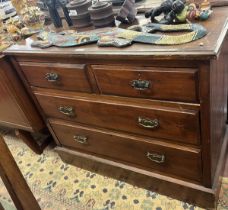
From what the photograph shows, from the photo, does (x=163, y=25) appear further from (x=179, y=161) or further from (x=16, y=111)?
(x=16, y=111)

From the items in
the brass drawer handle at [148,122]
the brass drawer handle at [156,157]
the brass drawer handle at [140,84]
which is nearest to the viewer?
the brass drawer handle at [140,84]

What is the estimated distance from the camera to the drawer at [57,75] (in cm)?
110

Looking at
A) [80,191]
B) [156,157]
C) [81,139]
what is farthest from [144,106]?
[80,191]

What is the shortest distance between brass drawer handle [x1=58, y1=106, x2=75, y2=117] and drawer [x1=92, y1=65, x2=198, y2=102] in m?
0.27

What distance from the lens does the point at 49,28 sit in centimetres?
145

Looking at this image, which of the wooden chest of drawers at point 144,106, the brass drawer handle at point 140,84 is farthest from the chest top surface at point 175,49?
the brass drawer handle at point 140,84

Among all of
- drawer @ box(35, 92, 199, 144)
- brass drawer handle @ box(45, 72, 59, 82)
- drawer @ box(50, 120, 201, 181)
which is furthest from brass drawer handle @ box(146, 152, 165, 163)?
brass drawer handle @ box(45, 72, 59, 82)

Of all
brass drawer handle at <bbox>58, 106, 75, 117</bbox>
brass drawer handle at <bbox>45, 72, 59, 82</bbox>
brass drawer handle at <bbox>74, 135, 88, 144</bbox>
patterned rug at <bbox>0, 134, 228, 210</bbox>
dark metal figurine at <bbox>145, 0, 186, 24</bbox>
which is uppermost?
dark metal figurine at <bbox>145, 0, 186, 24</bbox>

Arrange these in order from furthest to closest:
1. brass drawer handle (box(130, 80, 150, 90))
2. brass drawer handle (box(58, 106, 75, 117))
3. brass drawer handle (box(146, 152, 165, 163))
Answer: brass drawer handle (box(58, 106, 75, 117)) < brass drawer handle (box(146, 152, 165, 163)) < brass drawer handle (box(130, 80, 150, 90))

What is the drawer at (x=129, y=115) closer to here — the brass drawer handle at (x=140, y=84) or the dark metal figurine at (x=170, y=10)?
the brass drawer handle at (x=140, y=84)

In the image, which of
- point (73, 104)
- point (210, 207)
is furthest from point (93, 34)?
point (210, 207)

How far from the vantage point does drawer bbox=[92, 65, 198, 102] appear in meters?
0.84

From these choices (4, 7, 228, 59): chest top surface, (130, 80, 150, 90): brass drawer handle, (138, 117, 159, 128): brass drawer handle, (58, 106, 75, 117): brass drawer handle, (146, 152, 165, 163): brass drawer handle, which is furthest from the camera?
(58, 106, 75, 117): brass drawer handle

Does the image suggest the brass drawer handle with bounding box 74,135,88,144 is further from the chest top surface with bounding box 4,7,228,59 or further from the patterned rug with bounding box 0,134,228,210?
the chest top surface with bounding box 4,7,228,59
